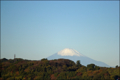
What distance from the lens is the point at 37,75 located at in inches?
2876

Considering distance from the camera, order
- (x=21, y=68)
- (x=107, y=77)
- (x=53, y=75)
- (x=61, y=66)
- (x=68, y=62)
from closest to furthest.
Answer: (x=107, y=77) → (x=53, y=75) → (x=21, y=68) → (x=61, y=66) → (x=68, y=62)

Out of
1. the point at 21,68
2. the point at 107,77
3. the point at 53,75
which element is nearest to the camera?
the point at 107,77

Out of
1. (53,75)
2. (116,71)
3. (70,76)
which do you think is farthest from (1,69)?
(116,71)

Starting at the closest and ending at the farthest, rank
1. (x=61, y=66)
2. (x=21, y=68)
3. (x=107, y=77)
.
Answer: (x=107, y=77)
(x=21, y=68)
(x=61, y=66)

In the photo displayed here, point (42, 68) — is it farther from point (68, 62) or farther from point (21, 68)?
point (68, 62)

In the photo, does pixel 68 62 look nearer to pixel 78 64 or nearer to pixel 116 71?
pixel 78 64

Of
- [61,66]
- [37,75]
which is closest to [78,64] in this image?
[61,66]

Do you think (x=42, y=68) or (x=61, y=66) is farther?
(x=61, y=66)

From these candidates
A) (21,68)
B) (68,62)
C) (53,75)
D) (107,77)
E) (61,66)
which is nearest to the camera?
(107,77)

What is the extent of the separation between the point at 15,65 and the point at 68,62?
2620cm

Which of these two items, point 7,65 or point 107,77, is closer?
point 107,77

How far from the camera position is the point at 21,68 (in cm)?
7919

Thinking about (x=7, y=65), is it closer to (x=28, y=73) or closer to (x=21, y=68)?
(x=21, y=68)

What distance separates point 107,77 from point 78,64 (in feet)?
89.3
